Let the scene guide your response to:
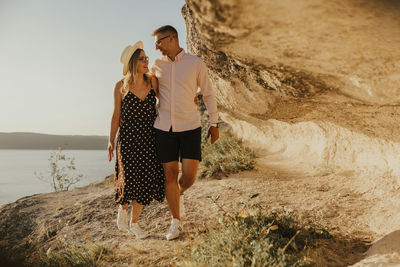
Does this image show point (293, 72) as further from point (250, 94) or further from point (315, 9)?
point (250, 94)

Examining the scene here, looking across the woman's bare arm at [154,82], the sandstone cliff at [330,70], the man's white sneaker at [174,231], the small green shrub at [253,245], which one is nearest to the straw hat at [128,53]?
the woman's bare arm at [154,82]

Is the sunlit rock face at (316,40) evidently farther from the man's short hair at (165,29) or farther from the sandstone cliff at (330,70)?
the man's short hair at (165,29)

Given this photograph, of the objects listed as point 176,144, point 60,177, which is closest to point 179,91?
point 176,144

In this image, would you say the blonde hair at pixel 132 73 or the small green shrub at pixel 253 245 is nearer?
the small green shrub at pixel 253 245

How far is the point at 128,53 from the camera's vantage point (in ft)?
9.43

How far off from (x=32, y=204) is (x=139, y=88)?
416 centimetres

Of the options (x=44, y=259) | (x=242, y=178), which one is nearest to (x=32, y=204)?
(x=44, y=259)

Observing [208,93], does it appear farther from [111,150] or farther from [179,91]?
[111,150]

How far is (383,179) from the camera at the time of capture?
10.4 feet

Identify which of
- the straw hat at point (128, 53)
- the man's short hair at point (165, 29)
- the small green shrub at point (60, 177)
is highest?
the man's short hair at point (165, 29)

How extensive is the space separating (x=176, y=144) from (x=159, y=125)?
256mm

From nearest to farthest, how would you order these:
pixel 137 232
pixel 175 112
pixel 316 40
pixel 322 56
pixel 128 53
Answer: pixel 316 40
pixel 322 56
pixel 175 112
pixel 128 53
pixel 137 232

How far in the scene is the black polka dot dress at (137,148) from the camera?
2.92 meters

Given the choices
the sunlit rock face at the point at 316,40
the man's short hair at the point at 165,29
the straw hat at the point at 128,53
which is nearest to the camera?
the sunlit rock face at the point at 316,40
